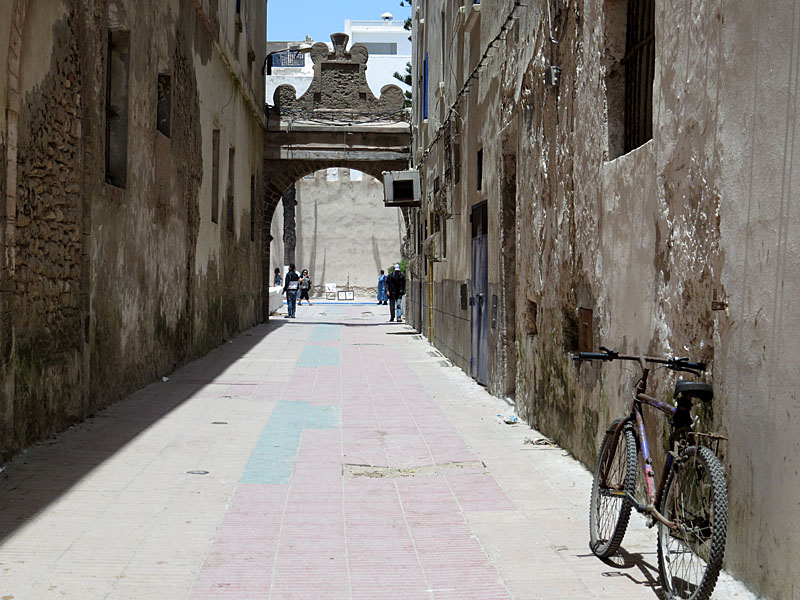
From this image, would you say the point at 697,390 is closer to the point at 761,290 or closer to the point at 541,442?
the point at 761,290

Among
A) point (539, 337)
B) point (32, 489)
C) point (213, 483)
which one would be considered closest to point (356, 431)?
point (539, 337)

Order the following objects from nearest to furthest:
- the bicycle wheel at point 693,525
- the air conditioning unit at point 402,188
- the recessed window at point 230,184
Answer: the bicycle wheel at point 693,525
the recessed window at point 230,184
the air conditioning unit at point 402,188

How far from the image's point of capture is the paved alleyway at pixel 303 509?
4391mm

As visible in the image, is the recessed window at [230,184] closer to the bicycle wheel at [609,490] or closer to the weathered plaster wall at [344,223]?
the bicycle wheel at [609,490]

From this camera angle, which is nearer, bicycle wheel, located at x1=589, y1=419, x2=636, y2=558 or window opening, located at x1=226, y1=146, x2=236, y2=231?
bicycle wheel, located at x1=589, y1=419, x2=636, y2=558

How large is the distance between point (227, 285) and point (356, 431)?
36.7ft

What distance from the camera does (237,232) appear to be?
21.2 m

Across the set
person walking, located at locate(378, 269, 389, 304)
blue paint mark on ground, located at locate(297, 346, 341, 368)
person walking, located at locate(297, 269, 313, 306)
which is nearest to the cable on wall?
blue paint mark on ground, located at locate(297, 346, 341, 368)

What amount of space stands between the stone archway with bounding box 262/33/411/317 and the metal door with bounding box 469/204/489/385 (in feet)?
47.4

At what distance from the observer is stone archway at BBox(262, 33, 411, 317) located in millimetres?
26844

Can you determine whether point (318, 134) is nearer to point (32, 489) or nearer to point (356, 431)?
point (356, 431)

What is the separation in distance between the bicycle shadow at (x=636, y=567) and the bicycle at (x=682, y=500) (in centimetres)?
9

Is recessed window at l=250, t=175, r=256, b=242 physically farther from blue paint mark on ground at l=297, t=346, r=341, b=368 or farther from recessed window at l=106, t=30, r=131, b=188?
recessed window at l=106, t=30, r=131, b=188

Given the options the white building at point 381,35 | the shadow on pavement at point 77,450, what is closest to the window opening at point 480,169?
the shadow on pavement at point 77,450
